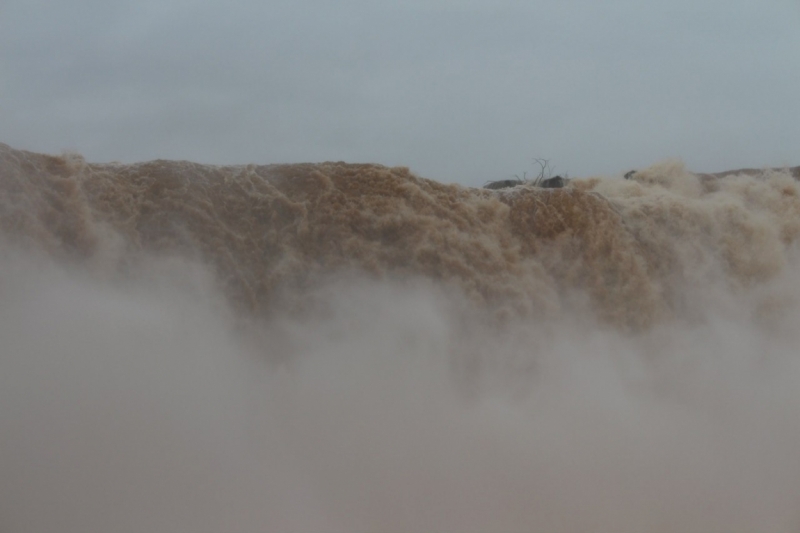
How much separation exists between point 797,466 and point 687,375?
4.77 ft

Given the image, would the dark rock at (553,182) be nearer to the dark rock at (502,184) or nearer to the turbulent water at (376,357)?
the dark rock at (502,184)

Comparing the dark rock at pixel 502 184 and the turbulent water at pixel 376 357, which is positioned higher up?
the dark rock at pixel 502 184

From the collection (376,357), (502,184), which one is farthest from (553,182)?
(376,357)

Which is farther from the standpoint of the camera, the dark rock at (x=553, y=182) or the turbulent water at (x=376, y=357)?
the dark rock at (x=553, y=182)

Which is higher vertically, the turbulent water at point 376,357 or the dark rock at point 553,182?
the dark rock at point 553,182

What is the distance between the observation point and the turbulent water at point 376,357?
7918 mm

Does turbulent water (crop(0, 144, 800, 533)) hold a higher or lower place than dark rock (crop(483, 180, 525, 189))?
lower

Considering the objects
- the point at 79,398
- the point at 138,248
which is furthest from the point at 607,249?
the point at 79,398

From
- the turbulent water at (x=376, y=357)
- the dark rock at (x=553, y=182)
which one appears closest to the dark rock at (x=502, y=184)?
the dark rock at (x=553, y=182)

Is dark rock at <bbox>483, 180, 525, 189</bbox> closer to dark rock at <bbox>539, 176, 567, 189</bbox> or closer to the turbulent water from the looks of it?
dark rock at <bbox>539, 176, 567, 189</bbox>

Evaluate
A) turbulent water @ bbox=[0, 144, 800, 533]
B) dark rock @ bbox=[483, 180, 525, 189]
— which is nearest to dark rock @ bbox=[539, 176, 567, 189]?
dark rock @ bbox=[483, 180, 525, 189]

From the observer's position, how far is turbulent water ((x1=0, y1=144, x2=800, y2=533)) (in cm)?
792

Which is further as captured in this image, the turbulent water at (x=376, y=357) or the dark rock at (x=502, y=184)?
the dark rock at (x=502, y=184)

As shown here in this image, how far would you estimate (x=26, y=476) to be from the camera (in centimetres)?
746
